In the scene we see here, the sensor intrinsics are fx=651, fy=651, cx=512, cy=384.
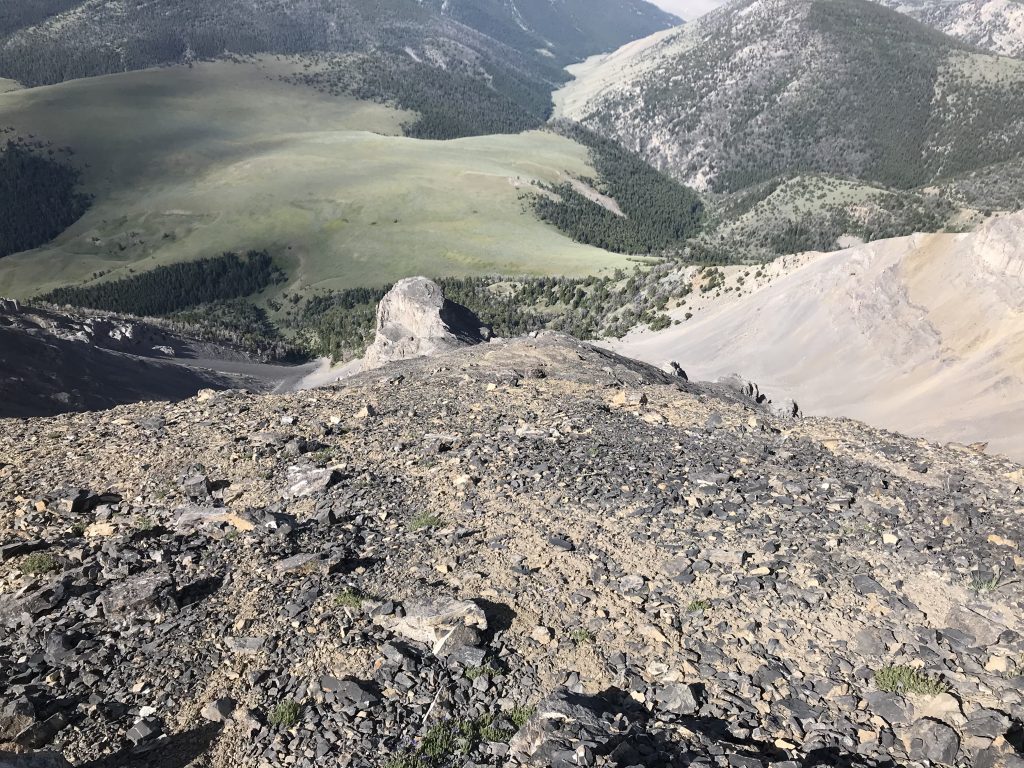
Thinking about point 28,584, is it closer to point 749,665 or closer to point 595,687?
point 595,687

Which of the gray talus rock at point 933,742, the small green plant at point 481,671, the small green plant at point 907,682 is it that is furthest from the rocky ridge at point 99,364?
the gray talus rock at point 933,742

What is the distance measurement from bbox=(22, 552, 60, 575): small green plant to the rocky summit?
0.04 meters

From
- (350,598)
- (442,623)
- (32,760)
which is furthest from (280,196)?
(32,760)

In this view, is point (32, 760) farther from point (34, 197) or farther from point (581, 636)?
point (34, 197)

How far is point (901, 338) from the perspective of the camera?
107 feet

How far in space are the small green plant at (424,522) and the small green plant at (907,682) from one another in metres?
7.17

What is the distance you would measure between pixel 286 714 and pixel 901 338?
33996mm

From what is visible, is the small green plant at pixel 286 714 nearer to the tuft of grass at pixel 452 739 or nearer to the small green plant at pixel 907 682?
the tuft of grass at pixel 452 739

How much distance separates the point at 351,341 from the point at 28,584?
204 ft

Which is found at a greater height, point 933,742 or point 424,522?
point 933,742

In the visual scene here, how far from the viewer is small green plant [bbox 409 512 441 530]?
1184cm

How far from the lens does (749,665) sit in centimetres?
873

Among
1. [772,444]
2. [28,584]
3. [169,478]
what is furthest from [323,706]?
[772,444]

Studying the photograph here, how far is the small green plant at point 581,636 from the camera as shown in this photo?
9.02 meters
